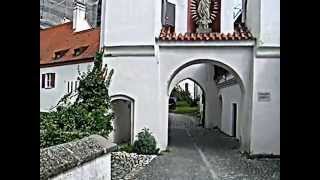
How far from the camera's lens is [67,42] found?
2677 centimetres

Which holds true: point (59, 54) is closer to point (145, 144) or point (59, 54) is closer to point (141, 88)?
point (141, 88)

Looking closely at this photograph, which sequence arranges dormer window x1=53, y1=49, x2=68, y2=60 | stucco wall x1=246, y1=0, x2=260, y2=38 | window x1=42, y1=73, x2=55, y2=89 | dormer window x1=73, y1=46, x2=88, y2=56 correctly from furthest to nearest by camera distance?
dormer window x1=53, y1=49, x2=68, y2=60
window x1=42, y1=73, x2=55, y2=89
dormer window x1=73, y1=46, x2=88, y2=56
stucco wall x1=246, y1=0, x2=260, y2=38

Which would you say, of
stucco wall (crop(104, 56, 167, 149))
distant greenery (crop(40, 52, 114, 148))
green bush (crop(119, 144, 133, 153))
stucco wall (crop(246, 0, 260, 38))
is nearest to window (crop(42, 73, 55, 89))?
distant greenery (crop(40, 52, 114, 148))

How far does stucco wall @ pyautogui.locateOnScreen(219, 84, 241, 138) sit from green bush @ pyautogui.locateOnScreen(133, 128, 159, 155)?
595cm

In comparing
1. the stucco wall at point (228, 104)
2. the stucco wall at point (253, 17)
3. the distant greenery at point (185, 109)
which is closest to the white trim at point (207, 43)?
the stucco wall at point (253, 17)

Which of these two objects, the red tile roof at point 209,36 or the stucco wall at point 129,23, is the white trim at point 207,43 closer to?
the red tile roof at point 209,36

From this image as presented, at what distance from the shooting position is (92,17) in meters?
31.7

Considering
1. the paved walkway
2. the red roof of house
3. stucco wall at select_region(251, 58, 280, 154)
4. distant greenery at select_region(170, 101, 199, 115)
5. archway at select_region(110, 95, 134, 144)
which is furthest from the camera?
distant greenery at select_region(170, 101, 199, 115)

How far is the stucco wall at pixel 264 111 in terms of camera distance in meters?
12.0

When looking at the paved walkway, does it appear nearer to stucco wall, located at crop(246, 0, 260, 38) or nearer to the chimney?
stucco wall, located at crop(246, 0, 260, 38)

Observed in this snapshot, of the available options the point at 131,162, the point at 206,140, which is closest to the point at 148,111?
the point at 131,162

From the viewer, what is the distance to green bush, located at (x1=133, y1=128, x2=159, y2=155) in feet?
39.9
